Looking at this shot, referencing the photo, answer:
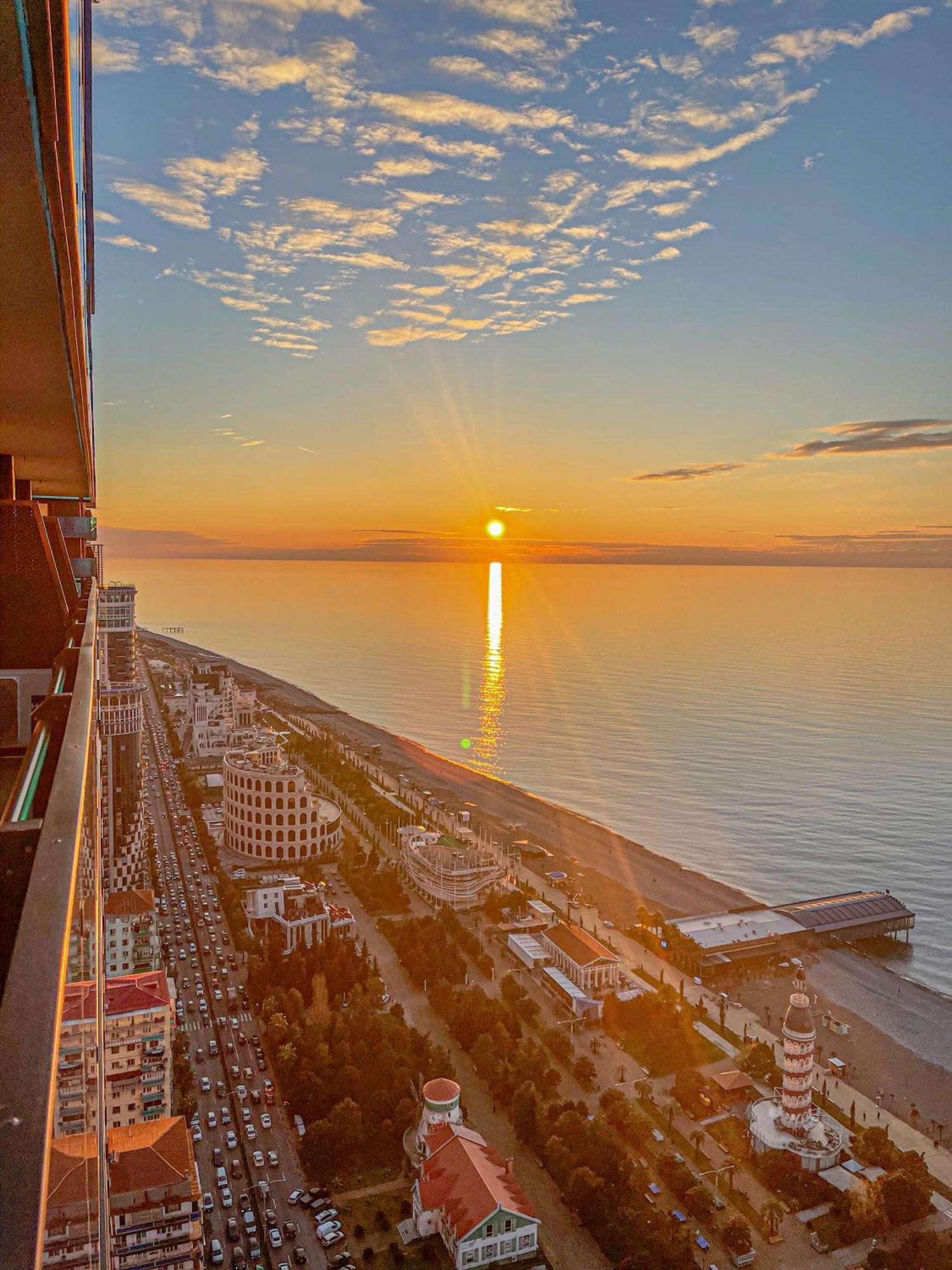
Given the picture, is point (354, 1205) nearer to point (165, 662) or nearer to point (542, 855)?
point (542, 855)

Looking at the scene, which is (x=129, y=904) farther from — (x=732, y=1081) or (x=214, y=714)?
(x=214, y=714)

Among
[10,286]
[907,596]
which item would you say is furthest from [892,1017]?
[907,596]

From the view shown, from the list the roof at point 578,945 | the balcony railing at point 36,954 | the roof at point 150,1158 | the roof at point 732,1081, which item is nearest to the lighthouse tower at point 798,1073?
the roof at point 732,1081

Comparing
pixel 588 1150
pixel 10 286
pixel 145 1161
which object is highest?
pixel 10 286

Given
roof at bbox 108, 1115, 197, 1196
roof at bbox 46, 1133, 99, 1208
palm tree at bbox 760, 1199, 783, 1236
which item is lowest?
palm tree at bbox 760, 1199, 783, 1236

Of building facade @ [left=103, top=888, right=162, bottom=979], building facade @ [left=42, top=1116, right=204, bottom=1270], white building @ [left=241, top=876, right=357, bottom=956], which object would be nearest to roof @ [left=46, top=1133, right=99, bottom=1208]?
building facade @ [left=42, top=1116, right=204, bottom=1270]

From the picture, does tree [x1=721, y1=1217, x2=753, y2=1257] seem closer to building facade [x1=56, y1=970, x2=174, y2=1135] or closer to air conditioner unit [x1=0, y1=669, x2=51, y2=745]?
building facade [x1=56, y1=970, x2=174, y2=1135]

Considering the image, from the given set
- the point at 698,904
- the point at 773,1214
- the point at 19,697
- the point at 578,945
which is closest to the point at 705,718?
the point at 698,904
